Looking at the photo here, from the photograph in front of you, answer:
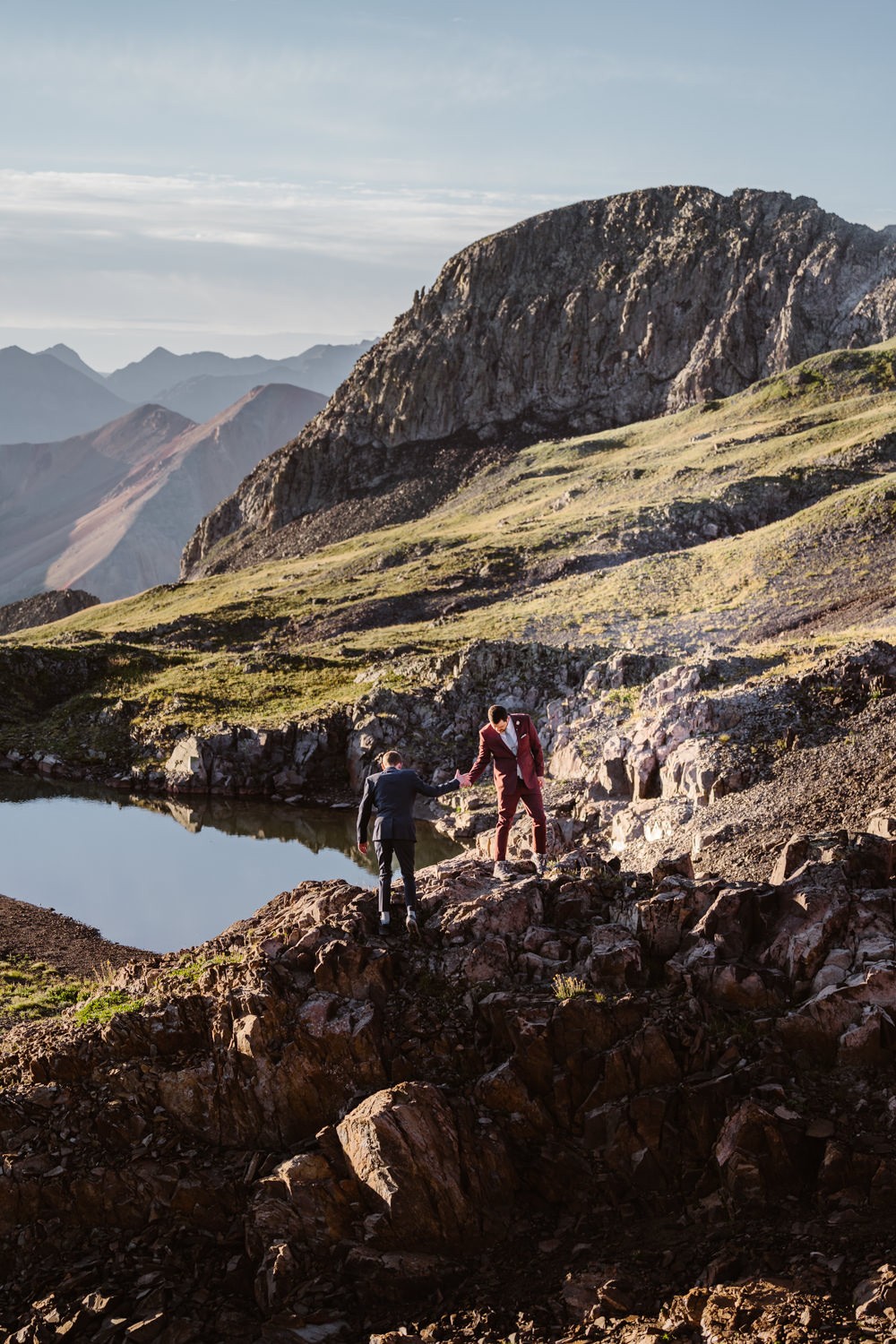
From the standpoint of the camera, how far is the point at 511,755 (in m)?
20.8

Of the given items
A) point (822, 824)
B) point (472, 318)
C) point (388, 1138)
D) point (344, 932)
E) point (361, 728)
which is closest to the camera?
point (388, 1138)

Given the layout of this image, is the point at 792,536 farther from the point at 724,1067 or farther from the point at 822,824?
the point at 724,1067

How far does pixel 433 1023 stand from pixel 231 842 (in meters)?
29.5

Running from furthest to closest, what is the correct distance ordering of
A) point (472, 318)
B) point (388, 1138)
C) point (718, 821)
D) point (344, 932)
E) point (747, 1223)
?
point (472, 318)
point (718, 821)
point (344, 932)
point (388, 1138)
point (747, 1223)

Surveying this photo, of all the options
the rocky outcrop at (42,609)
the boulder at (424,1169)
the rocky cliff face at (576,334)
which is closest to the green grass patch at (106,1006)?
the boulder at (424,1169)

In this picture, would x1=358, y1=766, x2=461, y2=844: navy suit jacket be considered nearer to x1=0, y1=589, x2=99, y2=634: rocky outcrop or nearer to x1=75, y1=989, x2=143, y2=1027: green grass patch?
x1=75, y1=989, x2=143, y2=1027: green grass patch

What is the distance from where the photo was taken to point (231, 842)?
4319cm

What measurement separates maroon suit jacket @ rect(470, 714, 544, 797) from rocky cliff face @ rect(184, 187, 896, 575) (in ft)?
381

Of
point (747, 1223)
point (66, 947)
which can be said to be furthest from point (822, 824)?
point (66, 947)

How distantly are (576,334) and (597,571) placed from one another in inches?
3444

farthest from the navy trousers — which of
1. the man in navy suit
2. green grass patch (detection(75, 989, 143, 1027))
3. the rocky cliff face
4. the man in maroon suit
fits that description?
the rocky cliff face

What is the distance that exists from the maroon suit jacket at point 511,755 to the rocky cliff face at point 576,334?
116050mm

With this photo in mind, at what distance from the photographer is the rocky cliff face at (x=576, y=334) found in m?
134

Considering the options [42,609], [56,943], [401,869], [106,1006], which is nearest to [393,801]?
[401,869]
